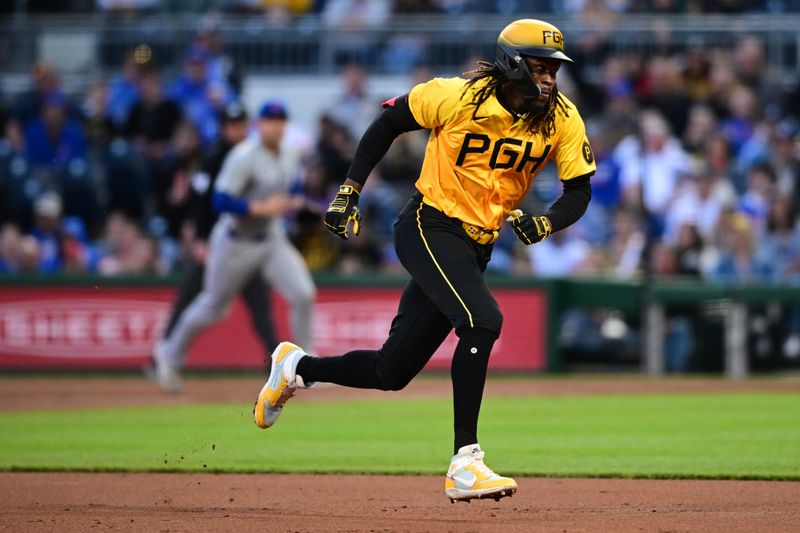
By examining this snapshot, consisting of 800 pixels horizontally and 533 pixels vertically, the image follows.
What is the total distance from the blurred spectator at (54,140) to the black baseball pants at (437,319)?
12.7m

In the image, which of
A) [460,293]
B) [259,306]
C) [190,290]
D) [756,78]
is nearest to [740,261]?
[756,78]

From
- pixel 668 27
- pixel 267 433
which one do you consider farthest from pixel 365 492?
pixel 668 27

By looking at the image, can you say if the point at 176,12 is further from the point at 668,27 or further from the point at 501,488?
the point at 501,488

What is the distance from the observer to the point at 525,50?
21.9 feet

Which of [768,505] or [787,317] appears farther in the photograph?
[787,317]

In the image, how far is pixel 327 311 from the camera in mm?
15836

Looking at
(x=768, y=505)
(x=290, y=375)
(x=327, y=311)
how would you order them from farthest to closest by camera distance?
(x=327, y=311) → (x=290, y=375) → (x=768, y=505)

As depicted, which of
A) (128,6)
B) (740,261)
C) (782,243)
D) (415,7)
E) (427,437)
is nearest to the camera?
(427,437)

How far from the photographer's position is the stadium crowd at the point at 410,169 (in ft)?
53.6

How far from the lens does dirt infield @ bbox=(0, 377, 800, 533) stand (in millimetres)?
6246

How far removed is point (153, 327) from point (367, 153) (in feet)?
30.4

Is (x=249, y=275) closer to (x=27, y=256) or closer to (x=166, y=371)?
(x=166, y=371)

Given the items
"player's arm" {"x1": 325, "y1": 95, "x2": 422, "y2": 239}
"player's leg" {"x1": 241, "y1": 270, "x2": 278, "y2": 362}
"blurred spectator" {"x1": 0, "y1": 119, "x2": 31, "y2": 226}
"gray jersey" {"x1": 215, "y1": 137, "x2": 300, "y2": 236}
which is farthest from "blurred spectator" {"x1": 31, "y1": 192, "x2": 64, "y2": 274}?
"player's arm" {"x1": 325, "y1": 95, "x2": 422, "y2": 239}

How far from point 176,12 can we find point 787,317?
10.8 metres
